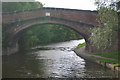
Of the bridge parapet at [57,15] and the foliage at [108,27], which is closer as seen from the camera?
the foliage at [108,27]

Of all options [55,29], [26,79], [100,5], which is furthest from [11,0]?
[55,29]

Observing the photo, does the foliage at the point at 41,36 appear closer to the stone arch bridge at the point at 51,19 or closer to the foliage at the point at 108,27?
the stone arch bridge at the point at 51,19

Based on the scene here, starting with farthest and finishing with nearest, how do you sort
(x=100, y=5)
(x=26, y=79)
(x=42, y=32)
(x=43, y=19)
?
(x=42, y=32) → (x=43, y=19) → (x=100, y=5) → (x=26, y=79)

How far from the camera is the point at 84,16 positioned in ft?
86.7

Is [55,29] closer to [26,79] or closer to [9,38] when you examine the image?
[9,38]

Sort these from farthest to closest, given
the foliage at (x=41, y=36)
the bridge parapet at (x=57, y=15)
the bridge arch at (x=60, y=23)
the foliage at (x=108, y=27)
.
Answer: the foliage at (x=41, y=36), the bridge arch at (x=60, y=23), the bridge parapet at (x=57, y=15), the foliage at (x=108, y=27)

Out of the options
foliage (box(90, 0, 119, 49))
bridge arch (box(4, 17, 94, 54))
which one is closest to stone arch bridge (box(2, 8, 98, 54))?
bridge arch (box(4, 17, 94, 54))

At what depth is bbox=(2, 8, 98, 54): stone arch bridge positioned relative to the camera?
2636 centimetres

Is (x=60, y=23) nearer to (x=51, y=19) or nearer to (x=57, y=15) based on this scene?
(x=57, y=15)

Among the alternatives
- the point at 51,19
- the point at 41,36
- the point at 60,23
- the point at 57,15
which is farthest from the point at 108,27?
the point at 41,36

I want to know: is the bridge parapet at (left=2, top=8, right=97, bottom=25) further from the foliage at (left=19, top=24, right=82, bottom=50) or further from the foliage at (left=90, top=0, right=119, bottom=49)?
the foliage at (left=90, top=0, right=119, bottom=49)

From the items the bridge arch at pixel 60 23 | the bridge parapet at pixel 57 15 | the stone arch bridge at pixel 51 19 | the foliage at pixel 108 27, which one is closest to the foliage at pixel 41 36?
the bridge arch at pixel 60 23

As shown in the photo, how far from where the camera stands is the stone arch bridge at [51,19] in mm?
26359

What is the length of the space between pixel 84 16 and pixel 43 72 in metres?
13.9
